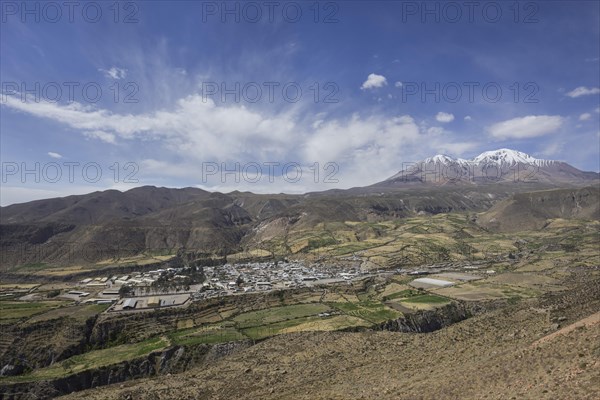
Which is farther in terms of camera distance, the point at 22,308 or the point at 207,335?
the point at 22,308

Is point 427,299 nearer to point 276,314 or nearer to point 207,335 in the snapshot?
point 276,314

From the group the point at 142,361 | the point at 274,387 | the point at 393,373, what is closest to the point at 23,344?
the point at 142,361

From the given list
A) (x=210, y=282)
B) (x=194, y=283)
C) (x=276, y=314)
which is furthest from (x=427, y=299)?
(x=194, y=283)

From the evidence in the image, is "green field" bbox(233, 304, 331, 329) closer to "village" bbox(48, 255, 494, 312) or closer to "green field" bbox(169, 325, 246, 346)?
"green field" bbox(169, 325, 246, 346)

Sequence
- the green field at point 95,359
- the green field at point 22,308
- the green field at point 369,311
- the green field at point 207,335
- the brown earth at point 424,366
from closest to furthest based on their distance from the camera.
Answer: the brown earth at point 424,366 → the green field at point 95,359 → the green field at point 207,335 → the green field at point 369,311 → the green field at point 22,308

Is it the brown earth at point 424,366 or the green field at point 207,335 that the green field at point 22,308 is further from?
the brown earth at point 424,366

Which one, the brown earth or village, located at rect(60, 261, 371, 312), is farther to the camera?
village, located at rect(60, 261, 371, 312)

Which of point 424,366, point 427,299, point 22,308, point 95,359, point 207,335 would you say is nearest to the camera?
point 424,366

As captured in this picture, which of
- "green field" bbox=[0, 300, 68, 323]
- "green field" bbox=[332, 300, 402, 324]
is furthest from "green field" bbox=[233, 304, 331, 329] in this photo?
"green field" bbox=[0, 300, 68, 323]

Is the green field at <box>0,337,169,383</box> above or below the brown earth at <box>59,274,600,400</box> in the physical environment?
below

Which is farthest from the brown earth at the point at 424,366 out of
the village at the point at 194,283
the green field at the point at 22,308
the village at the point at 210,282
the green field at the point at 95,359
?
the green field at the point at 22,308

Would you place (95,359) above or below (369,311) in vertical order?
below

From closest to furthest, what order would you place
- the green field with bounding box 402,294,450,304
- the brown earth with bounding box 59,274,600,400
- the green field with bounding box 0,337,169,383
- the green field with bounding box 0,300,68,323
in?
the brown earth with bounding box 59,274,600,400, the green field with bounding box 0,337,169,383, the green field with bounding box 0,300,68,323, the green field with bounding box 402,294,450,304

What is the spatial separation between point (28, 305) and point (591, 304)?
91.2 meters
